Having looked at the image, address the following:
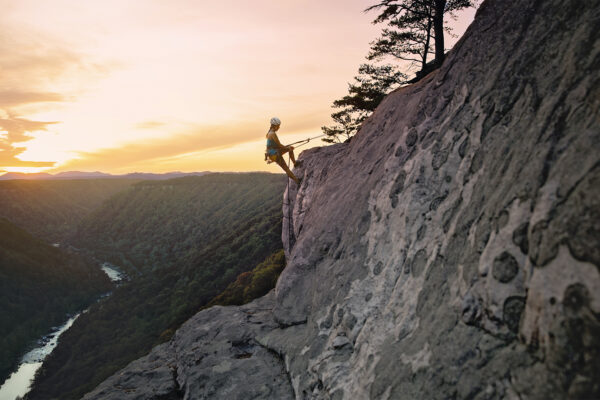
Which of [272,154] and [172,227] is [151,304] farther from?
[272,154]

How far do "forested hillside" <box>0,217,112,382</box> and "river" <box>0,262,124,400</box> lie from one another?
8.22 ft

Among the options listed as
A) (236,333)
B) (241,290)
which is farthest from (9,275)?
(236,333)

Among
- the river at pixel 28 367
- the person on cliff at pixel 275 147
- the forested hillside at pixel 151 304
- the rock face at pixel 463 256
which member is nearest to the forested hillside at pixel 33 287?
the river at pixel 28 367

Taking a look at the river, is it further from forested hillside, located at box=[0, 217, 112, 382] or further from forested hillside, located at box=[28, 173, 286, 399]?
forested hillside, located at box=[28, 173, 286, 399]

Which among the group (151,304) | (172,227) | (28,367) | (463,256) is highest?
(463,256)

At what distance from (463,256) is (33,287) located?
15754cm

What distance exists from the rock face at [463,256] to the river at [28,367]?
101988 millimetres

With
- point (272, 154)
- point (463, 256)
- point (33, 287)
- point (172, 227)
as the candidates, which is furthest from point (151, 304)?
point (463, 256)

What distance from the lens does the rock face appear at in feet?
9.41

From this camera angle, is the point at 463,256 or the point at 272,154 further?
the point at 272,154

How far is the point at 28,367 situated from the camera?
286 ft

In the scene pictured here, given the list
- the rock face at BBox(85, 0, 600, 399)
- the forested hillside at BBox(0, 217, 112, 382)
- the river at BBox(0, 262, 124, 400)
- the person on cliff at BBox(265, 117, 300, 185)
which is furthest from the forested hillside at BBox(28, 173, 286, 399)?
the rock face at BBox(85, 0, 600, 399)

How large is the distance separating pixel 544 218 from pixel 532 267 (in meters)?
0.50

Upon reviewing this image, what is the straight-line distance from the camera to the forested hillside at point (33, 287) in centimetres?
10012
